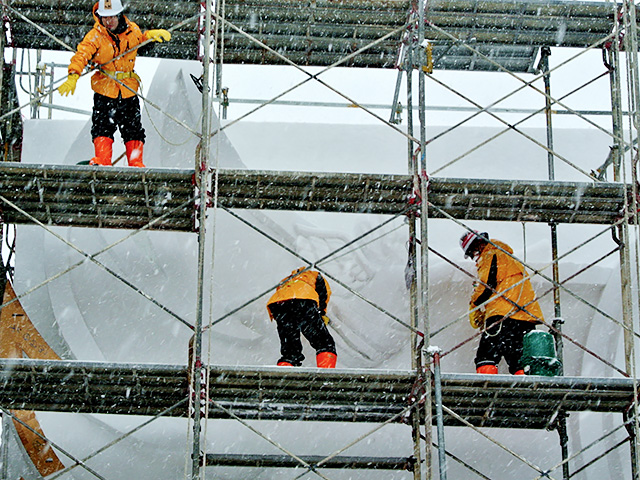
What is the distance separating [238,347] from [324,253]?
1.12 meters

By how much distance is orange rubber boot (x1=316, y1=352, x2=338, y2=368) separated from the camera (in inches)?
324

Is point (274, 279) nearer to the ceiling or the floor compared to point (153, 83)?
nearer to the floor

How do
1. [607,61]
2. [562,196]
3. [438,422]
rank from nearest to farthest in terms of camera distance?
[438,422], [562,196], [607,61]

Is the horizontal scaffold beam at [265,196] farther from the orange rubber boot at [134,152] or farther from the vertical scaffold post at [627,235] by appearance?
the orange rubber boot at [134,152]

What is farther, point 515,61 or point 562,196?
point 515,61

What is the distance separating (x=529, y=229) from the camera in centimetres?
1058

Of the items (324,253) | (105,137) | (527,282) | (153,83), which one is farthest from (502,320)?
(153,83)

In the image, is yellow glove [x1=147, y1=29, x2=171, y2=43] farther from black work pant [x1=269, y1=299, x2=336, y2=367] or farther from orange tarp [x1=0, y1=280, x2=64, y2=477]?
orange tarp [x1=0, y1=280, x2=64, y2=477]

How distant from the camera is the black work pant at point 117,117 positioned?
8.44 meters

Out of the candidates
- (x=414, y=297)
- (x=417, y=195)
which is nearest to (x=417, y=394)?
(x=414, y=297)

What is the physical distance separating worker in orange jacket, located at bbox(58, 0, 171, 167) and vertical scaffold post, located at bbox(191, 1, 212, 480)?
68 cm

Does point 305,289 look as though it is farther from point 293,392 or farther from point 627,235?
point 627,235

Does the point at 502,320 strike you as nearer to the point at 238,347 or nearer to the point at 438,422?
the point at 438,422

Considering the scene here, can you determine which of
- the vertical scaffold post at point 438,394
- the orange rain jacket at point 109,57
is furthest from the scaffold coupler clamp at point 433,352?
the orange rain jacket at point 109,57
